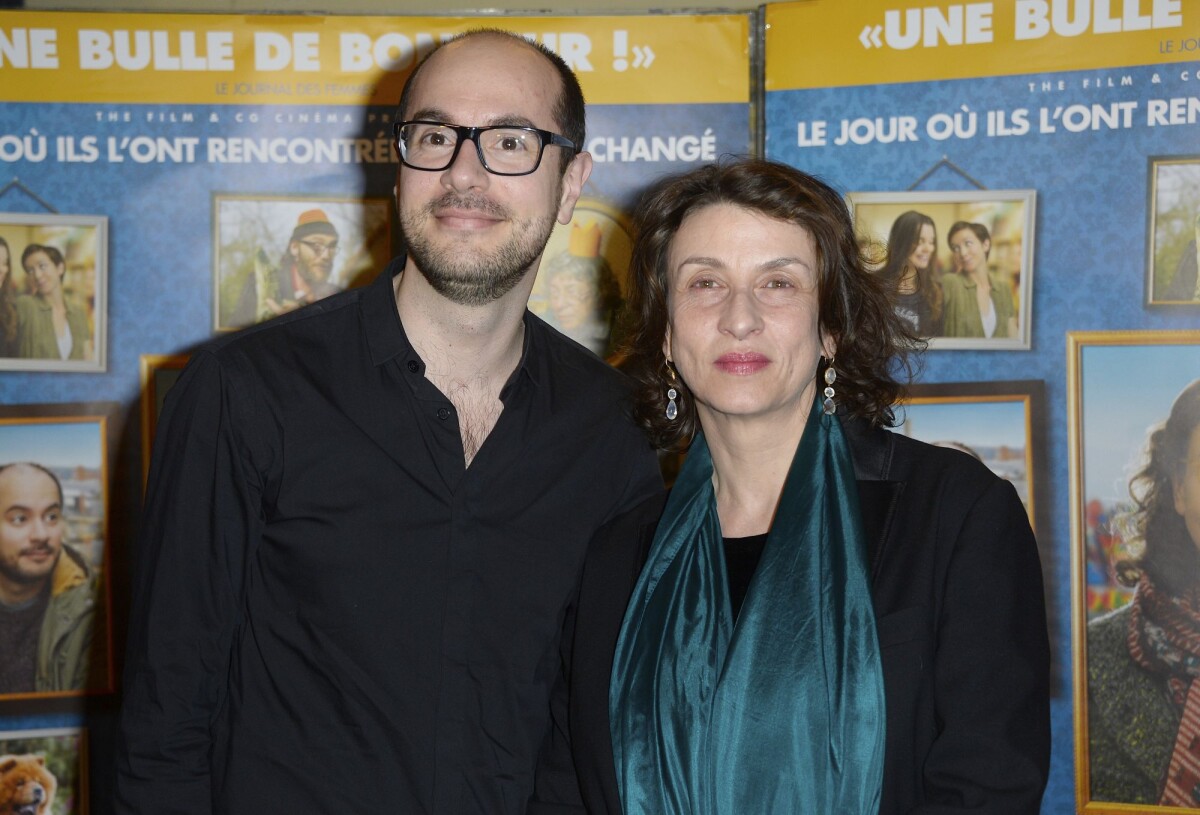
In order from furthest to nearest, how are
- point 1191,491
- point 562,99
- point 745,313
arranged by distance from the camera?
1. point 1191,491
2. point 562,99
3. point 745,313

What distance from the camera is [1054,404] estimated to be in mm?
2668

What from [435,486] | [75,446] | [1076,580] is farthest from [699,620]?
[75,446]

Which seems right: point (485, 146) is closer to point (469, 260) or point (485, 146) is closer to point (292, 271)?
point (469, 260)

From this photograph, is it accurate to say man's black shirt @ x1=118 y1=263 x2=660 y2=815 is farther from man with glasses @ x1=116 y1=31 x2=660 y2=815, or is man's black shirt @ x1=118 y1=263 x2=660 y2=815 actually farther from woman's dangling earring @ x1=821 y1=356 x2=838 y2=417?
woman's dangling earring @ x1=821 y1=356 x2=838 y2=417

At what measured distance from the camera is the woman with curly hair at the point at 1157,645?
256 cm

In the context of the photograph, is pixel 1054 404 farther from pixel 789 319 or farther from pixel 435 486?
pixel 435 486

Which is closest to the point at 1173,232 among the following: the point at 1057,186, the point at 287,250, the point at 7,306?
the point at 1057,186

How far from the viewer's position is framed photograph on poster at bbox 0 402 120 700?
2.87m

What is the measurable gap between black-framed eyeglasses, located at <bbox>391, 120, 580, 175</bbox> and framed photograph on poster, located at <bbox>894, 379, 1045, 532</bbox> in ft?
3.68

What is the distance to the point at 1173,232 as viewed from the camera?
8.48 feet

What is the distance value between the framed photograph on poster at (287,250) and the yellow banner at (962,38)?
3.47ft

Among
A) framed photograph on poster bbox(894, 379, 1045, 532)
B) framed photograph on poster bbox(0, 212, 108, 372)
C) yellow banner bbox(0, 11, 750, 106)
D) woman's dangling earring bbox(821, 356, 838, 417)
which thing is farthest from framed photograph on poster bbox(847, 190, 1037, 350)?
framed photograph on poster bbox(0, 212, 108, 372)

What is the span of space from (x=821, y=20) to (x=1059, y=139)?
24.0 inches

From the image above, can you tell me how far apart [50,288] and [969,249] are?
2174mm
